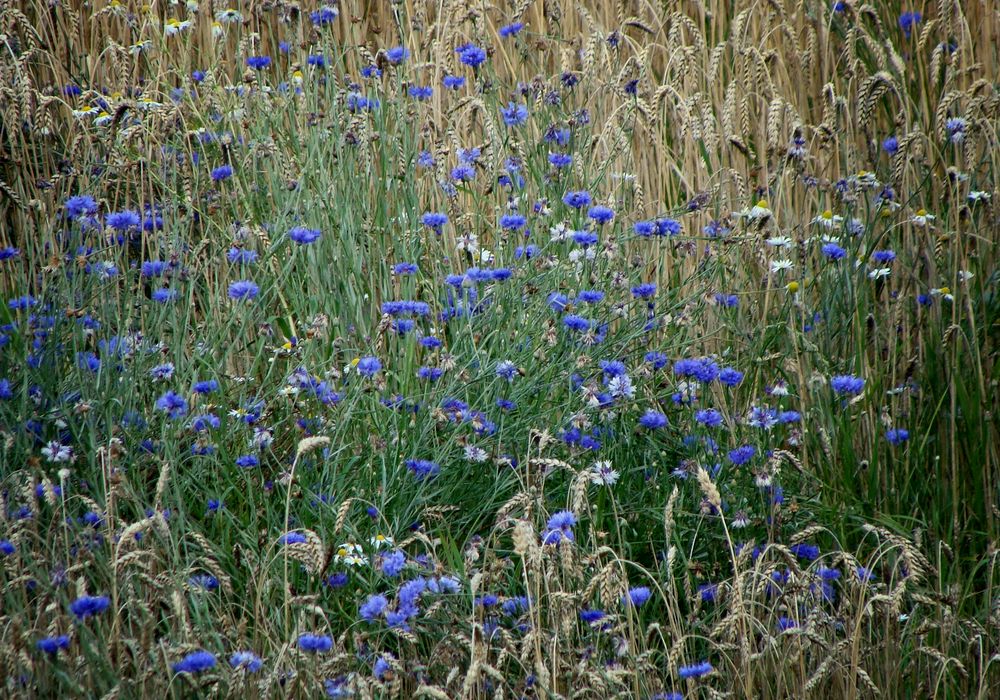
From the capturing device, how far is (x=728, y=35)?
158 inches

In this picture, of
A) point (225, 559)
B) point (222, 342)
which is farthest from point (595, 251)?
point (225, 559)

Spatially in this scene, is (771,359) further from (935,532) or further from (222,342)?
(222,342)

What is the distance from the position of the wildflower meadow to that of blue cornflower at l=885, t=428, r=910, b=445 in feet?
0.14

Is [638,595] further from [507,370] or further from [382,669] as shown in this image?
[507,370]

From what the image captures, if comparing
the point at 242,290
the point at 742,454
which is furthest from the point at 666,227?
the point at 242,290

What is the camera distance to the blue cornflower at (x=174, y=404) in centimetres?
213

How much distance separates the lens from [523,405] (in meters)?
2.52

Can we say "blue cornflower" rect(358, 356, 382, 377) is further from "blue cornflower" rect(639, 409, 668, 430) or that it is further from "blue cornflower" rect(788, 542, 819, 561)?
"blue cornflower" rect(788, 542, 819, 561)

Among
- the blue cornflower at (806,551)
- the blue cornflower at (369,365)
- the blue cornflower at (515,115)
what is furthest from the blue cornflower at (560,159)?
the blue cornflower at (806,551)

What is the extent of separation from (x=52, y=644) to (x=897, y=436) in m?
1.76

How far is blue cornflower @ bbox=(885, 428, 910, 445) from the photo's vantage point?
7.79ft

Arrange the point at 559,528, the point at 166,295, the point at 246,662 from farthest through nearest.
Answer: the point at 166,295 → the point at 559,528 → the point at 246,662

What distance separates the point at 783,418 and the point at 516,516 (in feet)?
2.02

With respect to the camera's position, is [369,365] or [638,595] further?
[369,365]
